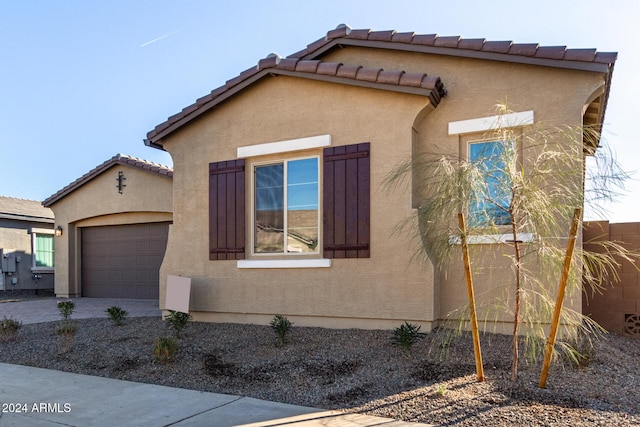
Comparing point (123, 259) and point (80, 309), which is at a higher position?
point (123, 259)

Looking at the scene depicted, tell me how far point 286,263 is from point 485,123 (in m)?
4.03

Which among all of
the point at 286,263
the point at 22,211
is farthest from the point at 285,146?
the point at 22,211

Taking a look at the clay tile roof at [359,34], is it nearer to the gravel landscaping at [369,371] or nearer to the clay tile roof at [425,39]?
the clay tile roof at [425,39]

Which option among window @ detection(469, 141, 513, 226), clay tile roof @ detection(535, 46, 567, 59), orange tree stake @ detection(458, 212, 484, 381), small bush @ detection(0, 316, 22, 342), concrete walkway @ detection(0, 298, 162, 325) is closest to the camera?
window @ detection(469, 141, 513, 226)

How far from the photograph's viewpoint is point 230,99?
31.2ft

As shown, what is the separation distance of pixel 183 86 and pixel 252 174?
6507 millimetres

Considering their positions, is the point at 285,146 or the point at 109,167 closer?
the point at 285,146

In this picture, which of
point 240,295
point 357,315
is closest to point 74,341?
point 240,295

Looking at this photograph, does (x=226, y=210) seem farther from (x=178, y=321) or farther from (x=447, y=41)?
(x=447, y=41)

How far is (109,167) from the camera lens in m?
15.2

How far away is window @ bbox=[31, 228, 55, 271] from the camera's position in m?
20.5

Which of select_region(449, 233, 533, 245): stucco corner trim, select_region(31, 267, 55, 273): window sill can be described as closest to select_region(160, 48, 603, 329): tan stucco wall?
select_region(449, 233, 533, 245): stucco corner trim

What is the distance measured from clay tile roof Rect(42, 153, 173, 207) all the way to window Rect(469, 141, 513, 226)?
10199mm

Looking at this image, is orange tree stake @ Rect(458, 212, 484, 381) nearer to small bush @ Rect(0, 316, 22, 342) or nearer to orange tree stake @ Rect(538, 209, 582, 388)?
orange tree stake @ Rect(538, 209, 582, 388)
